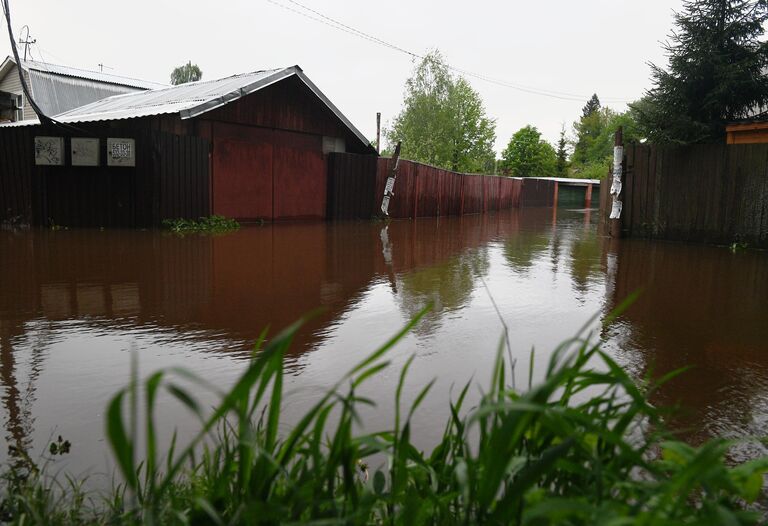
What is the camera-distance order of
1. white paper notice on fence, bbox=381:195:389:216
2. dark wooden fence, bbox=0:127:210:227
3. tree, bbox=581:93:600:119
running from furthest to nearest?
tree, bbox=581:93:600:119
white paper notice on fence, bbox=381:195:389:216
dark wooden fence, bbox=0:127:210:227

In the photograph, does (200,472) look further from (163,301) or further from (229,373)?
(163,301)

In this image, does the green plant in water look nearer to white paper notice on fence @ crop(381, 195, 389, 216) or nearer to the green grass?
white paper notice on fence @ crop(381, 195, 389, 216)

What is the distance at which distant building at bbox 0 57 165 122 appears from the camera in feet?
79.9

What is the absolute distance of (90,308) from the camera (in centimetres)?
451

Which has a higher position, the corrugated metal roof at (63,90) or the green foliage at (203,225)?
the corrugated metal roof at (63,90)

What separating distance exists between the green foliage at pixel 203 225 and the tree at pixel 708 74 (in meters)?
8.18

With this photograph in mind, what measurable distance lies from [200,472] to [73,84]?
28.7 meters

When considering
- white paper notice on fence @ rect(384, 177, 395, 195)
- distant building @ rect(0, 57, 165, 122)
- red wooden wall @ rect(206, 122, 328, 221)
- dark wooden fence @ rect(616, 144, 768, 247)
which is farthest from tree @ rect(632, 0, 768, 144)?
distant building @ rect(0, 57, 165, 122)

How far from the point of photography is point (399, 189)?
17.5 m

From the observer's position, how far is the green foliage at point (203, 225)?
37.3 feet

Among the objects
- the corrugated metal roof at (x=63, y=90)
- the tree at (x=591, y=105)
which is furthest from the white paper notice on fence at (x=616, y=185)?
the tree at (x=591, y=105)

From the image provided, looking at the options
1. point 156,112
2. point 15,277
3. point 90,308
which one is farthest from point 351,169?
point 90,308

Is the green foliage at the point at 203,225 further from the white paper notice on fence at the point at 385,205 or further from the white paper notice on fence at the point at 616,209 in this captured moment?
the white paper notice on fence at the point at 616,209

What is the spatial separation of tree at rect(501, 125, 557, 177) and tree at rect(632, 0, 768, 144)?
45914 mm
